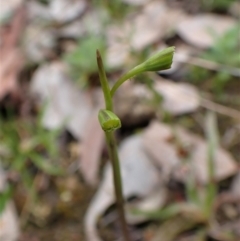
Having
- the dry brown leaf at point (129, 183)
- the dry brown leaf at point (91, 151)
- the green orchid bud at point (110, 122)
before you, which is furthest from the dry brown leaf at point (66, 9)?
the green orchid bud at point (110, 122)

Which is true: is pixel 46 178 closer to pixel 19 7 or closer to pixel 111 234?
pixel 111 234

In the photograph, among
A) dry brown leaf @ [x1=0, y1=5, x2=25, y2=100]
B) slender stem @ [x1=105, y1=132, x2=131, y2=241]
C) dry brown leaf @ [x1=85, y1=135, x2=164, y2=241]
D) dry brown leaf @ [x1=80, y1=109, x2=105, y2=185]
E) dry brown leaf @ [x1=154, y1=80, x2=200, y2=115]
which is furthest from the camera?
dry brown leaf @ [x1=0, y1=5, x2=25, y2=100]

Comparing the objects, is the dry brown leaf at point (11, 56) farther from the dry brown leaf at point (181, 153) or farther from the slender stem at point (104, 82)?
the slender stem at point (104, 82)

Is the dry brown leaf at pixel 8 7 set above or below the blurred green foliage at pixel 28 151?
above

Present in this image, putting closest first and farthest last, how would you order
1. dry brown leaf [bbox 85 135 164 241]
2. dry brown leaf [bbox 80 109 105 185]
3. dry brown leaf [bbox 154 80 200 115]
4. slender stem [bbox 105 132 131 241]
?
1. slender stem [bbox 105 132 131 241]
2. dry brown leaf [bbox 85 135 164 241]
3. dry brown leaf [bbox 80 109 105 185]
4. dry brown leaf [bbox 154 80 200 115]

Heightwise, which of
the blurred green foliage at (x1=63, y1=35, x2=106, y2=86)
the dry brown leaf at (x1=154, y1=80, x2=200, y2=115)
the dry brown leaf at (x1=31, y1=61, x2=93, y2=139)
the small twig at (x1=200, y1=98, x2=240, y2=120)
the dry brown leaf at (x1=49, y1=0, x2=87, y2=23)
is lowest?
the small twig at (x1=200, y1=98, x2=240, y2=120)

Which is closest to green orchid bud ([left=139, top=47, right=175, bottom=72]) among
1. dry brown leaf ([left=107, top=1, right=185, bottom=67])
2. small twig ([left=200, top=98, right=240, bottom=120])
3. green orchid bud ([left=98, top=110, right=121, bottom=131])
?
green orchid bud ([left=98, top=110, right=121, bottom=131])

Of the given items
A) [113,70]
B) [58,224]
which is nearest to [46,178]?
[58,224]

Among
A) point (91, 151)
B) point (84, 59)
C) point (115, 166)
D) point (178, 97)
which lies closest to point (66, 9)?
point (84, 59)

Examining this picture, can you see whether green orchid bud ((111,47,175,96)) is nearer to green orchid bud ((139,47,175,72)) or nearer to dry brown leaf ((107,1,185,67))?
green orchid bud ((139,47,175,72))
